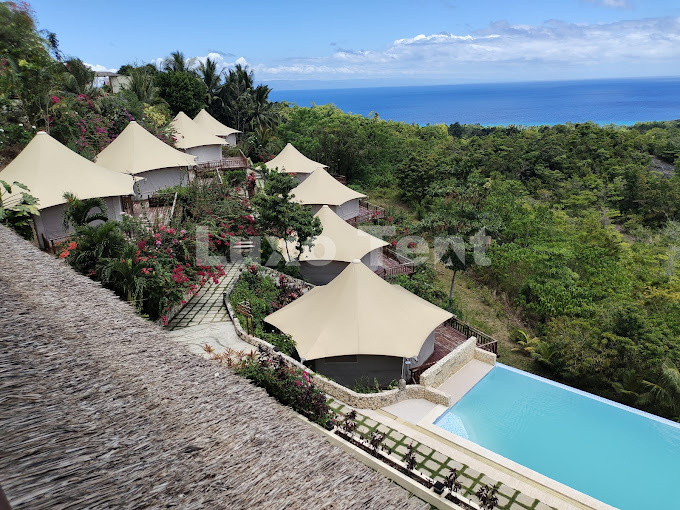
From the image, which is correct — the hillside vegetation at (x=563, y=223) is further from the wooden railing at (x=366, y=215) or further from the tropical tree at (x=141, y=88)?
the tropical tree at (x=141, y=88)

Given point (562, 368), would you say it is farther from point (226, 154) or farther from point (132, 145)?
point (226, 154)

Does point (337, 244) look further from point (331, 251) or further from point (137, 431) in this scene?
point (137, 431)

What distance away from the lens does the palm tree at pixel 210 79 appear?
4081 cm

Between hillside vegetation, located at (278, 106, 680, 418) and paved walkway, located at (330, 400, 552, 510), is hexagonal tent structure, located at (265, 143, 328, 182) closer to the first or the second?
hillside vegetation, located at (278, 106, 680, 418)

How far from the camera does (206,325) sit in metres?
12.4

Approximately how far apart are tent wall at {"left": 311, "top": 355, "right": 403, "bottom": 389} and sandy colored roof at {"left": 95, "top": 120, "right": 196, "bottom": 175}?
42.4 ft

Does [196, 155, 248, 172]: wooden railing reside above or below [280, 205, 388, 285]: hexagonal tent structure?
above

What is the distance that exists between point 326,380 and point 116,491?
333 inches

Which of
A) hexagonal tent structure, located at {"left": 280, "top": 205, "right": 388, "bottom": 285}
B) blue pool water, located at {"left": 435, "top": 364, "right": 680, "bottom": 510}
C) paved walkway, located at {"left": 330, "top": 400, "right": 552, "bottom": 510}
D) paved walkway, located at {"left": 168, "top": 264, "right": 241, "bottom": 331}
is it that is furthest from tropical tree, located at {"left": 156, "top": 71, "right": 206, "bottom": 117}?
blue pool water, located at {"left": 435, "top": 364, "right": 680, "bottom": 510}

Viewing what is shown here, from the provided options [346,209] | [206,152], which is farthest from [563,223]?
[206,152]

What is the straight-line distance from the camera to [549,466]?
973 centimetres

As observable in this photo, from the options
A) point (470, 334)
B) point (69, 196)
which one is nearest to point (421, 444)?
point (470, 334)

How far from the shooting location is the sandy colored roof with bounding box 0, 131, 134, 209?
14477 millimetres

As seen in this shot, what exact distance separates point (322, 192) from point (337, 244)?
6.76 m
